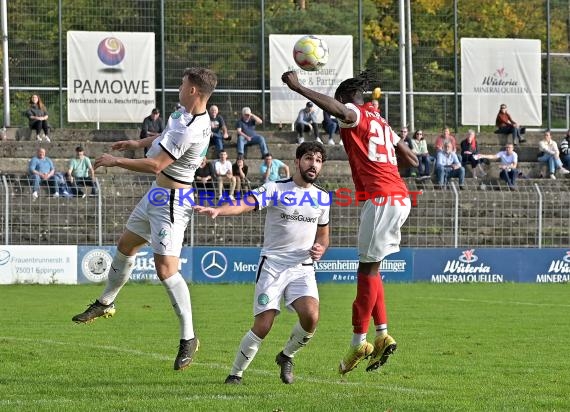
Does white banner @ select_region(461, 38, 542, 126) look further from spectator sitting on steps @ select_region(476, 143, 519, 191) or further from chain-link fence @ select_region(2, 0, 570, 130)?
spectator sitting on steps @ select_region(476, 143, 519, 191)

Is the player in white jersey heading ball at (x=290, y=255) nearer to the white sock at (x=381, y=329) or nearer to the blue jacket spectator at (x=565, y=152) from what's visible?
the white sock at (x=381, y=329)

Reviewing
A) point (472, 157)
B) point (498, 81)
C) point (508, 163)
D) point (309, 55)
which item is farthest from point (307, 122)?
point (309, 55)

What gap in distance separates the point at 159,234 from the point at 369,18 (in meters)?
31.7

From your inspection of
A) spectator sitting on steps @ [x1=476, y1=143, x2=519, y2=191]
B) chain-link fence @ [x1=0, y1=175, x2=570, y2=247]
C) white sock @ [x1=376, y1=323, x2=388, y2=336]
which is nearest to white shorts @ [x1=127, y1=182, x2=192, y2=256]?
white sock @ [x1=376, y1=323, x2=388, y2=336]

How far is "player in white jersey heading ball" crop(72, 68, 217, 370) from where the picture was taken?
10359mm

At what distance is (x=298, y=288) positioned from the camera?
9961 mm

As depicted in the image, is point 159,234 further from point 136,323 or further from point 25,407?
point 136,323

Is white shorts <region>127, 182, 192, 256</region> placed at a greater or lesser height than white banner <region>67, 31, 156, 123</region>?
lesser

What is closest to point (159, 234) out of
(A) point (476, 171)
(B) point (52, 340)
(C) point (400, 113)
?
(B) point (52, 340)

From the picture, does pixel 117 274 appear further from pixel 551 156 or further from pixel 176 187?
pixel 551 156

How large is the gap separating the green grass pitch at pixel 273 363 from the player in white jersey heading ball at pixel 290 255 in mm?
371

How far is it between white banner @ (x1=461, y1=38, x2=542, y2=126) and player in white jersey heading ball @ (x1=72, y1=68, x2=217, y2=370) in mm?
24974

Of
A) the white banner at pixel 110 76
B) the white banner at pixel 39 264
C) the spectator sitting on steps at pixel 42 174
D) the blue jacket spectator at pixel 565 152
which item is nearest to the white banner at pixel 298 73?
the white banner at pixel 110 76

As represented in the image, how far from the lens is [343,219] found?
2580 cm
